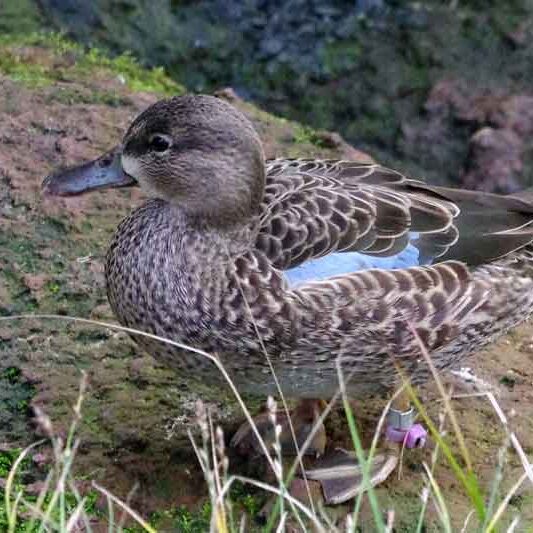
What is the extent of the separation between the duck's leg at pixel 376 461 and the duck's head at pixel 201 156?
82 centimetres

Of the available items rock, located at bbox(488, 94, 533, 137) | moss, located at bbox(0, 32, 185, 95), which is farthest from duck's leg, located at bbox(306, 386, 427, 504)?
rock, located at bbox(488, 94, 533, 137)

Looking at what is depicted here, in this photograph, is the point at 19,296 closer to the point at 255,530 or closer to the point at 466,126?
the point at 255,530

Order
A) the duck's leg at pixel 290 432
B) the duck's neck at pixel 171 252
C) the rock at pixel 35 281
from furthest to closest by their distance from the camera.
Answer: the rock at pixel 35 281
the duck's leg at pixel 290 432
the duck's neck at pixel 171 252

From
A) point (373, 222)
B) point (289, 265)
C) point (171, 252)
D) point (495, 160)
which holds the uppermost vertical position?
point (373, 222)

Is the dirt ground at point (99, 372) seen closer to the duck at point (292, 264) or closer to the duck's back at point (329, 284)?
the duck at point (292, 264)

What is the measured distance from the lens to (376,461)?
13.3 ft

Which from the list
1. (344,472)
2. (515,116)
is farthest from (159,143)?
(515,116)

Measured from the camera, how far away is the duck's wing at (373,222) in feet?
12.5

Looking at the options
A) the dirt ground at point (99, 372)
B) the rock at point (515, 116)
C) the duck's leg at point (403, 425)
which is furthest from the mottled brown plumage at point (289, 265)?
the rock at point (515, 116)

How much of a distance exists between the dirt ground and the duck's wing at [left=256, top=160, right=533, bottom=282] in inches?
24.5

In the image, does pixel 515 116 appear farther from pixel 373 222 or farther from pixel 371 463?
pixel 371 463

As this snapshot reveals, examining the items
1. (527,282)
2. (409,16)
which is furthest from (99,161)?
(409,16)

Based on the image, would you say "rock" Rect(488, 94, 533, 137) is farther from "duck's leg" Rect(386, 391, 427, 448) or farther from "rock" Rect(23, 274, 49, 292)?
"rock" Rect(23, 274, 49, 292)

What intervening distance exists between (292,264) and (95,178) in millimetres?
725
